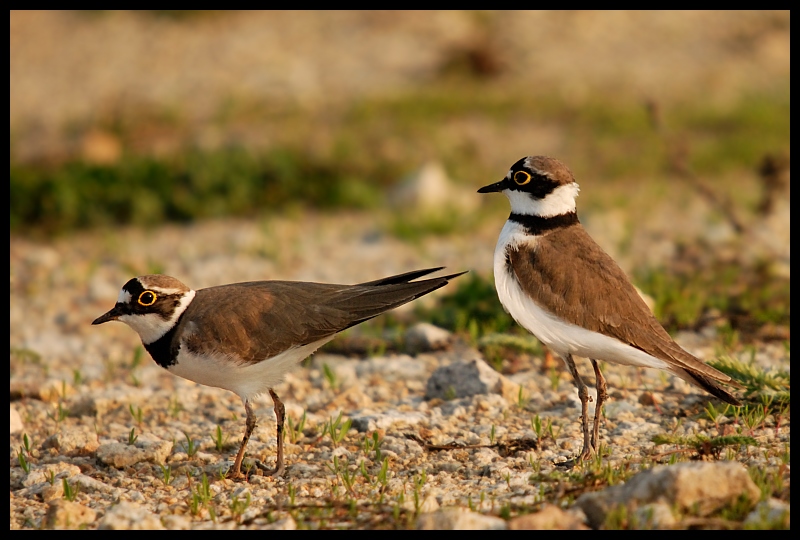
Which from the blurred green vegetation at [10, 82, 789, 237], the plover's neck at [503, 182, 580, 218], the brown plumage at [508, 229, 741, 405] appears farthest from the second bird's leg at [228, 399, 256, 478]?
the blurred green vegetation at [10, 82, 789, 237]

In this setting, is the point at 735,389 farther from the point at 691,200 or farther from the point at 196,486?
the point at 691,200

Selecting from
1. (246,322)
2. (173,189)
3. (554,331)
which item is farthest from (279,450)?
(173,189)

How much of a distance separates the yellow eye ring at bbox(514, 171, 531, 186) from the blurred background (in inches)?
82.8

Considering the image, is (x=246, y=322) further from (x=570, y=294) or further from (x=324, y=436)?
(x=570, y=294)

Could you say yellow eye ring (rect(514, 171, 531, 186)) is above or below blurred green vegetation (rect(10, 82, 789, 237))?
below

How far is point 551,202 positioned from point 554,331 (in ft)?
2.73

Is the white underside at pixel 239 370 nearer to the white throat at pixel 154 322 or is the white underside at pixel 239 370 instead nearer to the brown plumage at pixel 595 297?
the white throat at pixel 154 322

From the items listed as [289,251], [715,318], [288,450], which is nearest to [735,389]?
[715,318]

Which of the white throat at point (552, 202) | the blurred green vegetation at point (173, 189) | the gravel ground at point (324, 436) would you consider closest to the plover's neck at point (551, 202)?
the white throat at point (552, 202)

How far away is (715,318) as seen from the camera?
7.98m

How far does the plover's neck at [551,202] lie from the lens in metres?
5.92

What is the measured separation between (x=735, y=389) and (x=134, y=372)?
4.43 m

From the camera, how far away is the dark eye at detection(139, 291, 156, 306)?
5910 mm

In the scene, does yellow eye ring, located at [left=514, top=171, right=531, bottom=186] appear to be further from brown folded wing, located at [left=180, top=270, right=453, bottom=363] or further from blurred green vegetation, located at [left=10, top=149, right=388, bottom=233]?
blurred green vegetation, located at [left=10, top=149, right=388, bottom=233]
